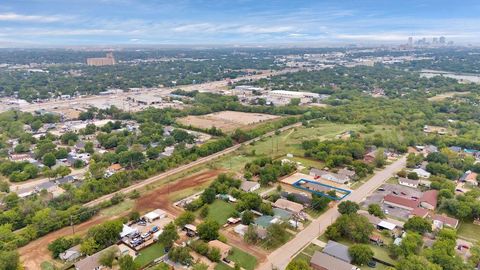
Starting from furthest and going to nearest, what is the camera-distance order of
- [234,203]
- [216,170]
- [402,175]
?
[216,170] → [402,175] → [234,203]

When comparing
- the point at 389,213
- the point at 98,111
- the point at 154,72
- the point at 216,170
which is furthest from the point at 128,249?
the point at 154,72

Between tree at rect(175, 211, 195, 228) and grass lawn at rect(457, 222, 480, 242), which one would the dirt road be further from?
grass lawn at rect(457, 222, 480, 242)

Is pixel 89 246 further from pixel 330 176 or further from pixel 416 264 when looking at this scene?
pixel 330 176

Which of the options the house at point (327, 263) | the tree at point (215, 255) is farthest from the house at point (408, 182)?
the tree at point (215, 255)

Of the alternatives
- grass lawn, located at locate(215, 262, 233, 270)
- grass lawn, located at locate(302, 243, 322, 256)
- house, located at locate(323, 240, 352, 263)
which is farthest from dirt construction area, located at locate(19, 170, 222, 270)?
house, located at locate(323, 240, 352, 263)

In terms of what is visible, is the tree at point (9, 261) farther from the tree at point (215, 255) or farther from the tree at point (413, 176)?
the tree at point (413, 176)

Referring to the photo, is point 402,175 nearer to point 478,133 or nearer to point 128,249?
point 478,133
